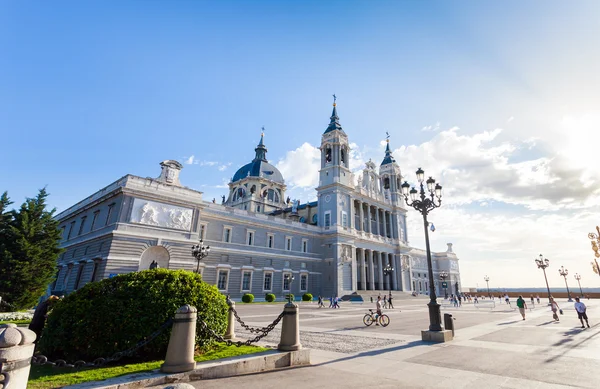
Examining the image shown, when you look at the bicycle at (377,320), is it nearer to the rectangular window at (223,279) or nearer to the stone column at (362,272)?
the rectangular window at (223,279)

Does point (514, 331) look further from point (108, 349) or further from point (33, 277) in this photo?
point (33, 277)

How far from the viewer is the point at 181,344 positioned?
20.2 ft

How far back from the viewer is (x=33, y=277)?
19.6 metres

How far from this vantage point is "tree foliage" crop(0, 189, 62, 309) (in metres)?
18.9

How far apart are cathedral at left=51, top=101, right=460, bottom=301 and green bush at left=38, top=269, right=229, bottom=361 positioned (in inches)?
517

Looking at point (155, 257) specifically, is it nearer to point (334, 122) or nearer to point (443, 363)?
point (443, 363)

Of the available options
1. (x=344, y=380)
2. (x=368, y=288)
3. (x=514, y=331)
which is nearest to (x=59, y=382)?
(x=344, y=380)

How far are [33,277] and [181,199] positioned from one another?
13563 millimetres

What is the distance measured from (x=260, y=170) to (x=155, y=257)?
136ft

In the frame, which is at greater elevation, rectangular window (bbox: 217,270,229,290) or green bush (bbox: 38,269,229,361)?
rectangular window (bbox: 217,270,229,290)

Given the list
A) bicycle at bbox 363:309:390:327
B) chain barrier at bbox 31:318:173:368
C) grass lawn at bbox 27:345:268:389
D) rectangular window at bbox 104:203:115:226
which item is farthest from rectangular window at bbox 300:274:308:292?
chain barrier at bbox 31:318:173:368

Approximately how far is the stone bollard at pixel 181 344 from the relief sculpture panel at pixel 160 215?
2506 centimetres

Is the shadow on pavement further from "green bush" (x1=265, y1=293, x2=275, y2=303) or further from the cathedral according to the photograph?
"green bush" (x1=265, y1=293, x2=275, y2=303)

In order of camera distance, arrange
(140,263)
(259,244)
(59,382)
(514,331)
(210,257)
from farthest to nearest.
→ (259,244), (210,257), (140,263), (514,331), (59,382)
